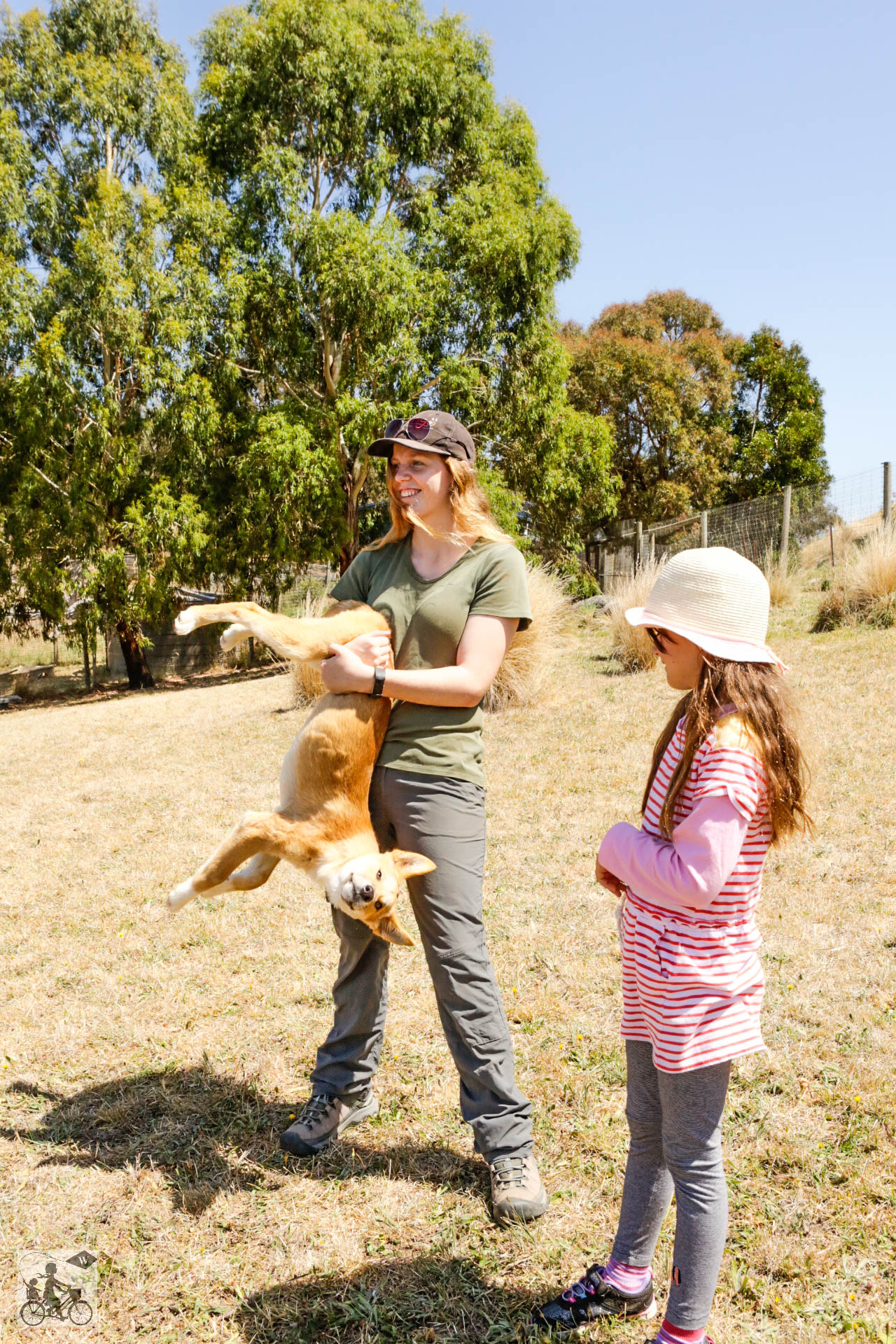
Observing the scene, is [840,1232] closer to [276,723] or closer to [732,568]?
[732,568]

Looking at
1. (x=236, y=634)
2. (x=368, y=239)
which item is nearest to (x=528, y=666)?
(x=236, y=634)

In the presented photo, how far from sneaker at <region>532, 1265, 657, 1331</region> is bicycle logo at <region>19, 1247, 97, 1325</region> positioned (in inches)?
51.7

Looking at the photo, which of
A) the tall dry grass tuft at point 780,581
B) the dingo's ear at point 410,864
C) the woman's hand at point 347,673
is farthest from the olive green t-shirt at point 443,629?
the tall dry grass tuft at point 780,581

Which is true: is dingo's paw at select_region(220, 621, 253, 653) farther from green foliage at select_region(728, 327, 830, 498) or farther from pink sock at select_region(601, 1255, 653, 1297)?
green foliage at select_region(728, 327, 830, 498)

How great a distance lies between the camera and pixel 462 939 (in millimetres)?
2758

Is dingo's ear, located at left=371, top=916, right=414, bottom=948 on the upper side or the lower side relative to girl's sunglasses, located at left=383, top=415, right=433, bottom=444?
lower

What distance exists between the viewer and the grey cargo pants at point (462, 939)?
275cm

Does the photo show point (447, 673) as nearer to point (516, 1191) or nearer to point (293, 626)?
point (293, 626)

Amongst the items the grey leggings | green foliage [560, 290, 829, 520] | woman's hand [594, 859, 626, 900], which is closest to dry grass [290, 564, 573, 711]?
woman's hand [594, 859, 626, 900]

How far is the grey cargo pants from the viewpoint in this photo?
2746 mm

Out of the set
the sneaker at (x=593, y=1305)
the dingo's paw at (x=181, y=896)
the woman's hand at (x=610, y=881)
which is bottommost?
the sneaker at (x=593, y=1305)

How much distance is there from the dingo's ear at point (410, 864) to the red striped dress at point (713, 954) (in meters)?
0.81

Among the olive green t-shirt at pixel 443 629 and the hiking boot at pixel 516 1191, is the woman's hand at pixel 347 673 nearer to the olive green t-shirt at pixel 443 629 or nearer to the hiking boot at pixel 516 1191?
the olive green t-shirt at pixel 443 629

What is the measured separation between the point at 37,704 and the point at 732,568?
20038 millimetres
